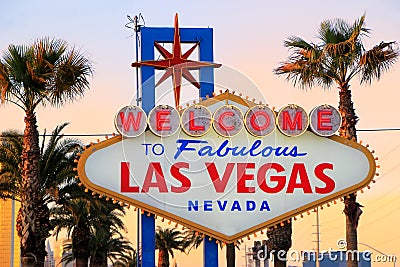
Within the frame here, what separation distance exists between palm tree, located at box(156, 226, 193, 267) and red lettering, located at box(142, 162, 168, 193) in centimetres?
3412

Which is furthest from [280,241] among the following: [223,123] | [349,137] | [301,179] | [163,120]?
[163,120]

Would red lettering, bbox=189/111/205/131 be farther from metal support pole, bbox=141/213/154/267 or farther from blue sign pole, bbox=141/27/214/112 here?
metal support pole, bbox=141/213/154/267

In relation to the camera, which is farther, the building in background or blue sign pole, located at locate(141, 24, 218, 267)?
the building in background

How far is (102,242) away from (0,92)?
24.1 metres

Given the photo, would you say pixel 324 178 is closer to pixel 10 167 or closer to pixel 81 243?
pixel 10 167

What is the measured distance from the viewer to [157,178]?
20.0 m

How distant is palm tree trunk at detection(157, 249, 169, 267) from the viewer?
5403 centimetres

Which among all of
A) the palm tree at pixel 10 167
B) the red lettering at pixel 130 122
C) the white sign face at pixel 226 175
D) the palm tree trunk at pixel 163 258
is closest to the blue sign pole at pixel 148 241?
the white sign face at pixel 226 175

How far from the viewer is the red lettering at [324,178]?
2038cm

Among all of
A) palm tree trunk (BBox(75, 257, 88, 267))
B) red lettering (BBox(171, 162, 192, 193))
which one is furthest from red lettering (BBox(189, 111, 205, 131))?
palm tree trunk (BBox(75, 257, 88, 267))

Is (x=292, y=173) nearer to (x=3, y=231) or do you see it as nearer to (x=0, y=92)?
(x=0, y=92)

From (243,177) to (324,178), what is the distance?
1.97 m

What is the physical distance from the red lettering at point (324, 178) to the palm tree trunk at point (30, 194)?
7.86m

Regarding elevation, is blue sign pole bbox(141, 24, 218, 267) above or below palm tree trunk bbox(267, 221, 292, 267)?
above
